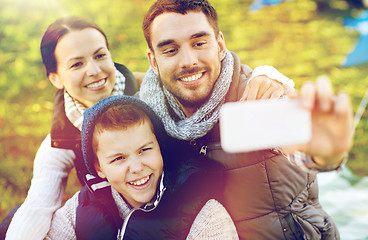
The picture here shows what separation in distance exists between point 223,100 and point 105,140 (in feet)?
1.45

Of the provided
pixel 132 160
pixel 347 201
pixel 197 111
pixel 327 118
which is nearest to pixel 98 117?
pixel 132 160

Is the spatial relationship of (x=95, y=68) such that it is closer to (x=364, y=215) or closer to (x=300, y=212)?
(x=300, y=212)

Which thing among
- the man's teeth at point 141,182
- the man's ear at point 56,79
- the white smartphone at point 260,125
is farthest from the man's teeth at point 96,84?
the white smartphone at point 260,125

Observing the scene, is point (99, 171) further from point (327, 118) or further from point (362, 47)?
point (362, 47)

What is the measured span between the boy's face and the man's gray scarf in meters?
0.11

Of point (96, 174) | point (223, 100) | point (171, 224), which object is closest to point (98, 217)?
point (96, 174)

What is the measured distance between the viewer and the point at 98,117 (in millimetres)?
1295

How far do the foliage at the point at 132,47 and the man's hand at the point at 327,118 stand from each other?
191 cm

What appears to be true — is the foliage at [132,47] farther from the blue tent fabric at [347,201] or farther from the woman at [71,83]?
the woman at [71,83]

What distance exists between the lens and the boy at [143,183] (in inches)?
49.6

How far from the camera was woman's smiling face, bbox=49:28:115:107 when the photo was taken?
1.61 m

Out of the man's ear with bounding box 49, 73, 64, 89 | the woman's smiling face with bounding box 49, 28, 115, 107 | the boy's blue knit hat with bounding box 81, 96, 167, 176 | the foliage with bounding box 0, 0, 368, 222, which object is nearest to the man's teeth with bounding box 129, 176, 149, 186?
the boy's blue knit hat with bounding box 81, 96, 167, 176

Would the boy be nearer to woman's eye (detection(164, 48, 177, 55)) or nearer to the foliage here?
woman's eye (detection(164, 48, 177, 55))

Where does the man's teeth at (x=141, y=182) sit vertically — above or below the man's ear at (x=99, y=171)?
below
